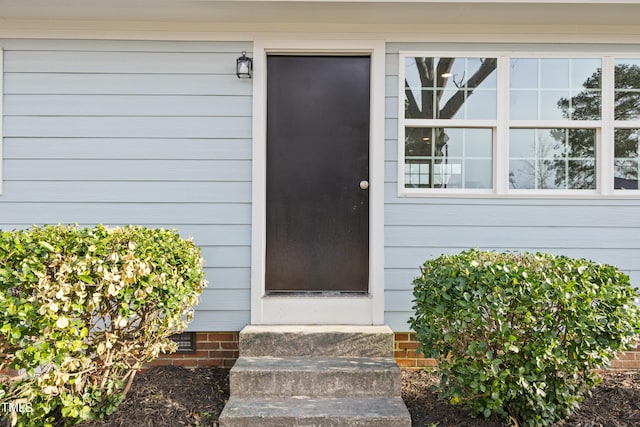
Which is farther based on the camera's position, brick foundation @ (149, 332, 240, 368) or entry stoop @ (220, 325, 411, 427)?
brick foundation @ (149, 332, 240, 368)

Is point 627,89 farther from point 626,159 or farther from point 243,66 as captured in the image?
point 243,66

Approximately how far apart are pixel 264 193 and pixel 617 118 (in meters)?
2.84

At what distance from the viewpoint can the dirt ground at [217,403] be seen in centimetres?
239

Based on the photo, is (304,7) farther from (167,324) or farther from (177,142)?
(167,324)

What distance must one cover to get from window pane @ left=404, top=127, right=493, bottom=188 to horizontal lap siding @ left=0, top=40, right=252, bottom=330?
1.29 m

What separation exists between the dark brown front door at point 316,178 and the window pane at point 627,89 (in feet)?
6.46

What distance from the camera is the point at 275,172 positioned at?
3.20m

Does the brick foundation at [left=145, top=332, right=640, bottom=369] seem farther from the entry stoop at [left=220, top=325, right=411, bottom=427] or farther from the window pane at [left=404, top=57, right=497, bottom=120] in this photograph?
the window pane at [left=404, top=57, right=497, bottom=120]

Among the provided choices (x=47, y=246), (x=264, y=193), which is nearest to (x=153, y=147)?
(x=264, y=193)

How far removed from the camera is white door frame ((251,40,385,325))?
3.07 meters

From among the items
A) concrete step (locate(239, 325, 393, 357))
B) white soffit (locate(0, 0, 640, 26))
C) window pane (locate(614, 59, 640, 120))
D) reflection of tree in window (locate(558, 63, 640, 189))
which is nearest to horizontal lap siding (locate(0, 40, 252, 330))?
white soffit (locate(0, 0, 640, 26))

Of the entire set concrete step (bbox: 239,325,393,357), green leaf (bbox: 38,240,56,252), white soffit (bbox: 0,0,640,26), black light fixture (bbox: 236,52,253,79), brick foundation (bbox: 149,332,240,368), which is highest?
white soffit (bbox: 0,0,640,26)

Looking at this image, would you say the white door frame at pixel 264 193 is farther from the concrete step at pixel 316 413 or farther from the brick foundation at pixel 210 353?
the concrete step at pixel 316 413

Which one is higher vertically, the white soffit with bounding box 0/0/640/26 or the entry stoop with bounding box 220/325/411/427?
the white soffit with bounding box 0/0/640/26
